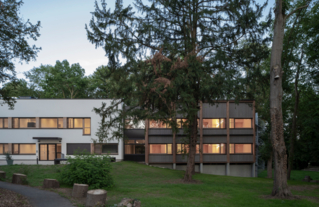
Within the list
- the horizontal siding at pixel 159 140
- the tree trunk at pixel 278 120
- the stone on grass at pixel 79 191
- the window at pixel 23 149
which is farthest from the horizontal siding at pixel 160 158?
the stone on grass at pixel 79 191

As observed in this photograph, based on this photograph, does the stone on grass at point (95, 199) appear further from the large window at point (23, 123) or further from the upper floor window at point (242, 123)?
the large window at point (23, 123)

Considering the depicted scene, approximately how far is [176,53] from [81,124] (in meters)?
19.4

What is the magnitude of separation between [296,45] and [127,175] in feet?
62.7

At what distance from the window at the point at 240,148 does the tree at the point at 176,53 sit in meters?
13.6

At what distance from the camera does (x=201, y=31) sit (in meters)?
17.5

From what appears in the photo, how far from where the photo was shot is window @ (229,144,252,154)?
1202 inches

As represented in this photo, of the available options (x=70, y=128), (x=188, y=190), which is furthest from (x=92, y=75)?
(x=188, y=190)

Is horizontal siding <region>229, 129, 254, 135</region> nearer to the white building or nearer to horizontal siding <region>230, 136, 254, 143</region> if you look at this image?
horizontal siding <region>230, 136, 254, 143</region>

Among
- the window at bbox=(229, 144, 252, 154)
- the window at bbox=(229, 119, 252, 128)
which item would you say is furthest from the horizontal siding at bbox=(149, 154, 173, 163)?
the window at bbox=(229, 119, 252, 128)

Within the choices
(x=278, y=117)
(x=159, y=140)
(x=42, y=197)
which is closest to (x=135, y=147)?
(x=159, y=140)

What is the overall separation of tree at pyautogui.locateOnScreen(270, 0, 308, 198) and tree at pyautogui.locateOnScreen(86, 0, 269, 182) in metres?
2.42

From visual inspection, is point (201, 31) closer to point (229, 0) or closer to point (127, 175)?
point (229, 0)

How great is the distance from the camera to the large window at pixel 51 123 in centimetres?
3155

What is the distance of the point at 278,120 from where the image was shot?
12609mm
